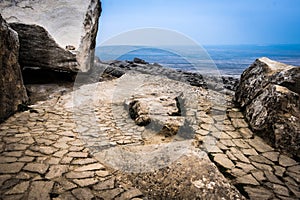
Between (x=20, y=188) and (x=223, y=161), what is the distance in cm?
295

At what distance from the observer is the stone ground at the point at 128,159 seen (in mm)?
2764

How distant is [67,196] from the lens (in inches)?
104

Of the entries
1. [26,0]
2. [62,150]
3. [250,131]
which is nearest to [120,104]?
[62,150]

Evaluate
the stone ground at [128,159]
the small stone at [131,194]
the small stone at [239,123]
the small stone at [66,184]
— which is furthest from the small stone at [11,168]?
the small stone at [239,123]

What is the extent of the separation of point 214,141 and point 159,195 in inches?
76.2

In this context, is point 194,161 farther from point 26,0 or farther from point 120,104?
point 26,0

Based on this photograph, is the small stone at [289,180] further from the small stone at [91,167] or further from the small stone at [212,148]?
the small stone at [91,167]

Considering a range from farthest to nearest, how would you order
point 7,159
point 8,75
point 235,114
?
point 235,114
point 8,75
point 7,159

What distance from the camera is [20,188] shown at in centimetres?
267

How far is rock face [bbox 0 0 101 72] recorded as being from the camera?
22.9ft

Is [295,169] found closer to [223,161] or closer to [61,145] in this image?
[223,161]

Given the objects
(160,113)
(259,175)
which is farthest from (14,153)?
(259,175)

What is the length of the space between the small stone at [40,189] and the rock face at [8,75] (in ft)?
8.37

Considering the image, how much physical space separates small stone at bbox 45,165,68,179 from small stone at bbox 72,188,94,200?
447mm
